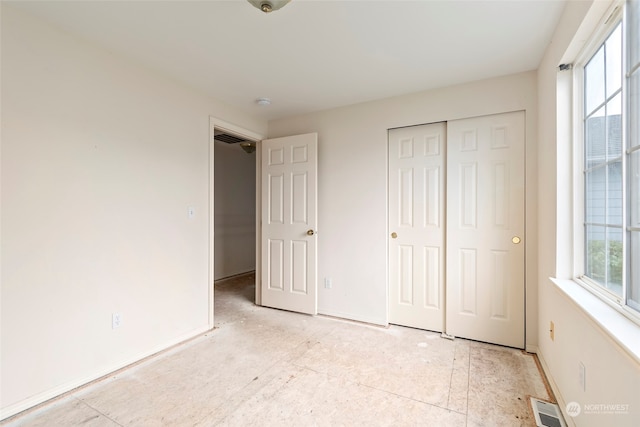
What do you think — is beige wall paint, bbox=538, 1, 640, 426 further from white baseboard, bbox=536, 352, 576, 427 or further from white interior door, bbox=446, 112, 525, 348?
white interior door, bbox=446, 112, 525, 348

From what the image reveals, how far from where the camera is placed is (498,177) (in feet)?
7.81

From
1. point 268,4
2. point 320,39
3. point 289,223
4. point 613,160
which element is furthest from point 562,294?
point 289,223

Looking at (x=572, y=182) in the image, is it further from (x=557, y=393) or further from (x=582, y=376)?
(x=557, y=393)

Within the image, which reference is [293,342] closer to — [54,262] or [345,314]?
[345,314]

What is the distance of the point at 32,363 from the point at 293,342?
170cm

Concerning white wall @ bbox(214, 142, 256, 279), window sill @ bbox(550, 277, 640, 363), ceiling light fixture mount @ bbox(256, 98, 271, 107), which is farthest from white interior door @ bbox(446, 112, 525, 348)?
white wall @ bbox(214, 142, 256, 279)

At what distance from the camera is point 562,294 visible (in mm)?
1548

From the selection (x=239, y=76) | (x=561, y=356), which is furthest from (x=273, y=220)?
(x=561, y=356)

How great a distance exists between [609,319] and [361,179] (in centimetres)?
213

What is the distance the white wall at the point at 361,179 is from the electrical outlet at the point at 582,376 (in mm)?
1602

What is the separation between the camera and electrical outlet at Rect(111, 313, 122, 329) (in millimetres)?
2025

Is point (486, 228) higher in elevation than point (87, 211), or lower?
lower

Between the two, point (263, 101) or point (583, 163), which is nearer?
point (583, 163)

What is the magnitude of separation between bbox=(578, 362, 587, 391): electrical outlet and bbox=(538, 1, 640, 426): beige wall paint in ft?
0.08
